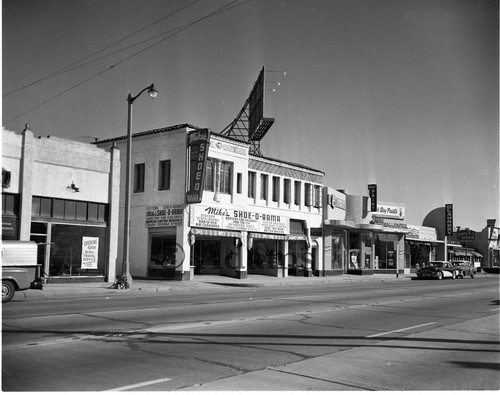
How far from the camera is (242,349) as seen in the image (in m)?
9.09

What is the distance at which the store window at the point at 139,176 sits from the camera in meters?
34.1

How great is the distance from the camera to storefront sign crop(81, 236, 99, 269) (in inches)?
1068

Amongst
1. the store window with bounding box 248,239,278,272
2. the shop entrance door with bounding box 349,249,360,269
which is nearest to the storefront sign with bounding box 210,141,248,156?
the store window with bounding box 248,239,278,272

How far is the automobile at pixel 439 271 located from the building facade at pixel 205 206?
1149cm

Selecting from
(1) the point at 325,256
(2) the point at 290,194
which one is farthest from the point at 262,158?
(1) the point at 325,256

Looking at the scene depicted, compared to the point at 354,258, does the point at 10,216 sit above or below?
above

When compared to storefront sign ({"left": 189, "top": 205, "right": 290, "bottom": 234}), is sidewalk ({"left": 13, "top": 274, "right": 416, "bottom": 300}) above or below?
below

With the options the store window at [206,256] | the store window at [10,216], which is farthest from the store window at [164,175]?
the store window at [10,216]

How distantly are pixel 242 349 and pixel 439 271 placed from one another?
125 feet

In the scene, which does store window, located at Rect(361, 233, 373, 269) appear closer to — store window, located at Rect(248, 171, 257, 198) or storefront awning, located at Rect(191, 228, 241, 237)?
store window, located at Rect(248, 171, 257, 198)

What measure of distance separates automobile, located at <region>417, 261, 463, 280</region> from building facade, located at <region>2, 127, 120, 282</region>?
2644 centimetres

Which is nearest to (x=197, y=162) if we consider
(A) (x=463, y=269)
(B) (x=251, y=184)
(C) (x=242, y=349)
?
(B) (x=251, y=184)

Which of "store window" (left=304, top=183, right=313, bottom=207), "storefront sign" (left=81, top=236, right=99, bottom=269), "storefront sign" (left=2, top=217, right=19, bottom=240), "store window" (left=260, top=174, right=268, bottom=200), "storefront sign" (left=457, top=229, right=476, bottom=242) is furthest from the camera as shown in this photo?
"storefront sign" (left=457, top=229, right=476, bottom=242)

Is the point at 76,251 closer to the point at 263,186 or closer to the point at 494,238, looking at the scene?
the point at 263,186
